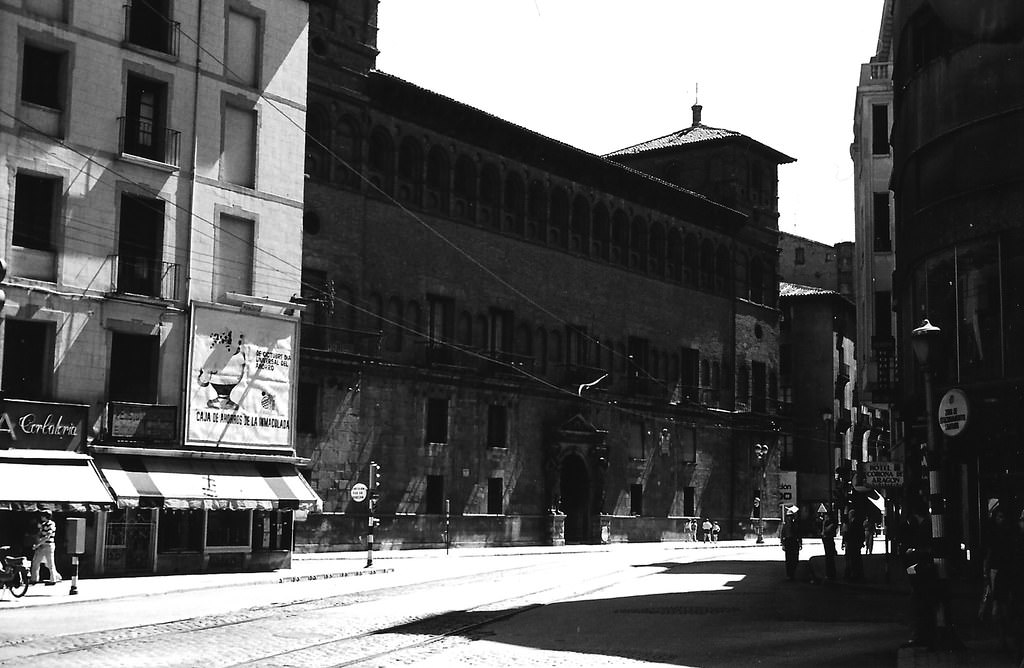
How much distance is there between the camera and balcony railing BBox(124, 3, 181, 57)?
31.7 meters

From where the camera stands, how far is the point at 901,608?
22469 mm

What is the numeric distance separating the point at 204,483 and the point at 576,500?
2939 cm

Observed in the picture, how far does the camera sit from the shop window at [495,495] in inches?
2046

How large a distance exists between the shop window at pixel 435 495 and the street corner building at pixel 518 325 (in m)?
0.09

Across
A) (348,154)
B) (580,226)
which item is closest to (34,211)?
(348,154)

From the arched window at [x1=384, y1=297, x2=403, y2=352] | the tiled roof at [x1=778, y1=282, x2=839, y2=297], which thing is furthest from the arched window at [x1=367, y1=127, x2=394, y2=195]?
the tiled roof at [x1=778, y1=282, x2=839, y2=297]

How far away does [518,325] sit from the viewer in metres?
54.7

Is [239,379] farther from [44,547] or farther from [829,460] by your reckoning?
[829,460]

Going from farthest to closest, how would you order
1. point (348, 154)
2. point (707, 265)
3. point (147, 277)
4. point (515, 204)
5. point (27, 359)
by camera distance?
point (707, 265) → point (515, 204) → point (348, 154) → point (147, 277) → point (27, 359)

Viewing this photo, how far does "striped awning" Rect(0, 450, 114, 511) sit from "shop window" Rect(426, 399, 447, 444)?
21649mm

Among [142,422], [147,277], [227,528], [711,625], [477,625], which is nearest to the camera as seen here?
[477,625]

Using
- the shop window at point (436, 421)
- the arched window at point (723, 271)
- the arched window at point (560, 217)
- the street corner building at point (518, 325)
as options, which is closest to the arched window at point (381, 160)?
the street corner building at point (518, 325)

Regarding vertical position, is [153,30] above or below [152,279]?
above

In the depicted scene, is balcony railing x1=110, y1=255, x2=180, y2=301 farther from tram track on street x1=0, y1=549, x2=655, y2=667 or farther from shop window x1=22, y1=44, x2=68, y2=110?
tram track on street x1=0, y1=549, x2=655, y2=667
